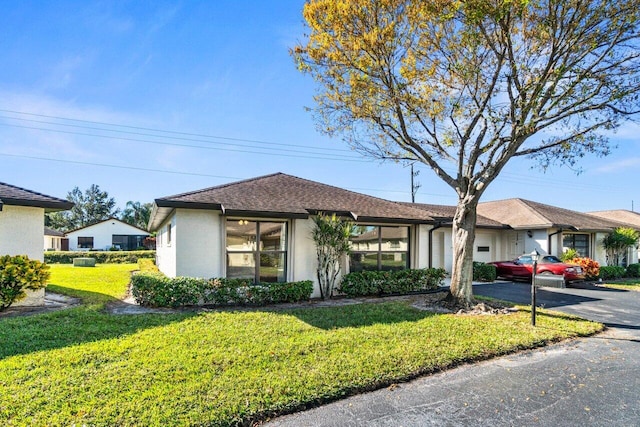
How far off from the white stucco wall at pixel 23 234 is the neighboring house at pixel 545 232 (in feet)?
65.3

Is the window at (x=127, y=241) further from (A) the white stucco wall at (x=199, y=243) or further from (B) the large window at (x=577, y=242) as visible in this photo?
(B) the large window at (x=577, y=242)

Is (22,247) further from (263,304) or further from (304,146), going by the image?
(304,146)

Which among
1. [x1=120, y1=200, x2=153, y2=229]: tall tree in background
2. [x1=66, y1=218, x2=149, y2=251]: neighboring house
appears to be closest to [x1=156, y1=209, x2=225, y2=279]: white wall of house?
[x1=66, y1=218, x2=149, y2=251]: neighboring house

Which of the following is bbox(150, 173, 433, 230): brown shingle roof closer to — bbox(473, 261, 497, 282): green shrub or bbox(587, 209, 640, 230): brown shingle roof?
bbox(473, 261, 497, 282): green shrub

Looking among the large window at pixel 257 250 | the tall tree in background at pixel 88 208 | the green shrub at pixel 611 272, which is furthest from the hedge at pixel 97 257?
the tall tree in background at pixel 88 208

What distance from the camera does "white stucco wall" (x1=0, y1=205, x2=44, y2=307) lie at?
854 centimetres

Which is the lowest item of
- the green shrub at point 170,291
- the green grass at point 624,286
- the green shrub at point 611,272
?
the green grass at point 624,286

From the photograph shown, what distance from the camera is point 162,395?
154 inches

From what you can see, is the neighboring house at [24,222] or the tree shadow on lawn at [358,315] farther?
the neighboring house at [24,222]

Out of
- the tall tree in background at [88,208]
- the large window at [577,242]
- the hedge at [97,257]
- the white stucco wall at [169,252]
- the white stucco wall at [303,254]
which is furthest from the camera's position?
the tall tree in background at [88,208]

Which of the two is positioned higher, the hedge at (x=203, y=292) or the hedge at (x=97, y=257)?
the hedge at (x=203, y=292)

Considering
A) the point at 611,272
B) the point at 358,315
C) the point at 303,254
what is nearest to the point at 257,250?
the point at 303,254

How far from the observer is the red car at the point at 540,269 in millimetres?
14898

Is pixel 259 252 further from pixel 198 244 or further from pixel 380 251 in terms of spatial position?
pixel 380 251
